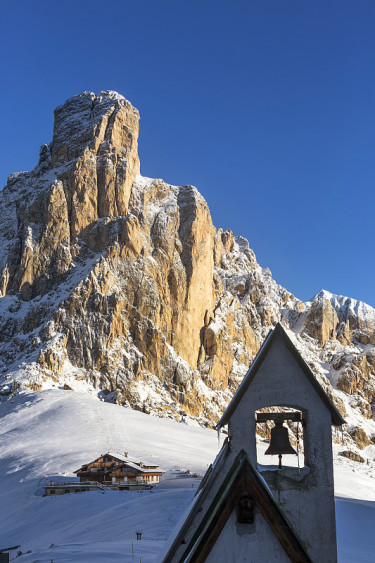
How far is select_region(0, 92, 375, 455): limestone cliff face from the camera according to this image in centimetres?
11062

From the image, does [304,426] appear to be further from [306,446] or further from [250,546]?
[250,546]

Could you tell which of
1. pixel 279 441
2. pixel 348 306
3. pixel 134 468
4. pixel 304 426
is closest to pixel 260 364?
pixel 304 426

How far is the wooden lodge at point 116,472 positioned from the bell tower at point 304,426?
41495 mm

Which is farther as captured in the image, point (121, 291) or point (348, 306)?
point (348, 306)

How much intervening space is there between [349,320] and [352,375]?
30.4 meters

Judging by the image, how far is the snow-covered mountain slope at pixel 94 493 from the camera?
1684cm

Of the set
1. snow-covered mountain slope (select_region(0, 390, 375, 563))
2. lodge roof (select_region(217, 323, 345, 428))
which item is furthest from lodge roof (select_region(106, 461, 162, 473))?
lodge roof (select_region(217, 323, 345, 428))

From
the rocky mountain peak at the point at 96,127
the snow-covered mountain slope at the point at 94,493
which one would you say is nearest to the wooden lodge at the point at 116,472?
the snow-covered mountain slope at the point at 94,493

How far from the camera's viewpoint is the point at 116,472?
4584cm

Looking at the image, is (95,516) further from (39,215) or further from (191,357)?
(39,215)

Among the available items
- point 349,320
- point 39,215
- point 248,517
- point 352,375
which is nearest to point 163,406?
point 39,215

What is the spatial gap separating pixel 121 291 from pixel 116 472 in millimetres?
75357

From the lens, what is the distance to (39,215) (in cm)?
13262

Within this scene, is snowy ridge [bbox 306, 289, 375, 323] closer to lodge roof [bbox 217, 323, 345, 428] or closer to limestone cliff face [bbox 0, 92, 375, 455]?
limestone cliff face [bbox 0, 92, 375, 455]
